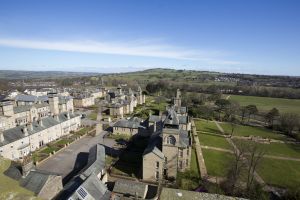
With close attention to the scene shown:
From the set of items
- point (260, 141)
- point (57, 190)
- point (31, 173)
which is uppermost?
point (31, 173)

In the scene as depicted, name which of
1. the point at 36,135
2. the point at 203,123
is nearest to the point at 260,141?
the point at 203,123

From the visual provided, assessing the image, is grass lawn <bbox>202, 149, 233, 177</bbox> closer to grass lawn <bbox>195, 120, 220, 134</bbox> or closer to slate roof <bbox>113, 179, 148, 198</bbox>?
slate roof <bbox>113, 179, 148, 198</bbox>

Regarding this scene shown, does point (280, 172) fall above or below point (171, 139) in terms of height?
below

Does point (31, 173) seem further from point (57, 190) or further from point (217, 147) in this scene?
point (217, 147)

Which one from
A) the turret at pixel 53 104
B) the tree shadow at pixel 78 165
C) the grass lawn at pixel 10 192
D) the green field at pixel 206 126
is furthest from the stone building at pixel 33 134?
the green field at pixel 206 126

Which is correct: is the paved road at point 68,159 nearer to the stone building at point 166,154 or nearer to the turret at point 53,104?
the stone building at point 166,154

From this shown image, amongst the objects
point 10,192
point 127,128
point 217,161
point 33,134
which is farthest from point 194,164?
point 33,134

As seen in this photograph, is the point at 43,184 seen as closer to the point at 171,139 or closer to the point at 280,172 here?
the point at 171,139
